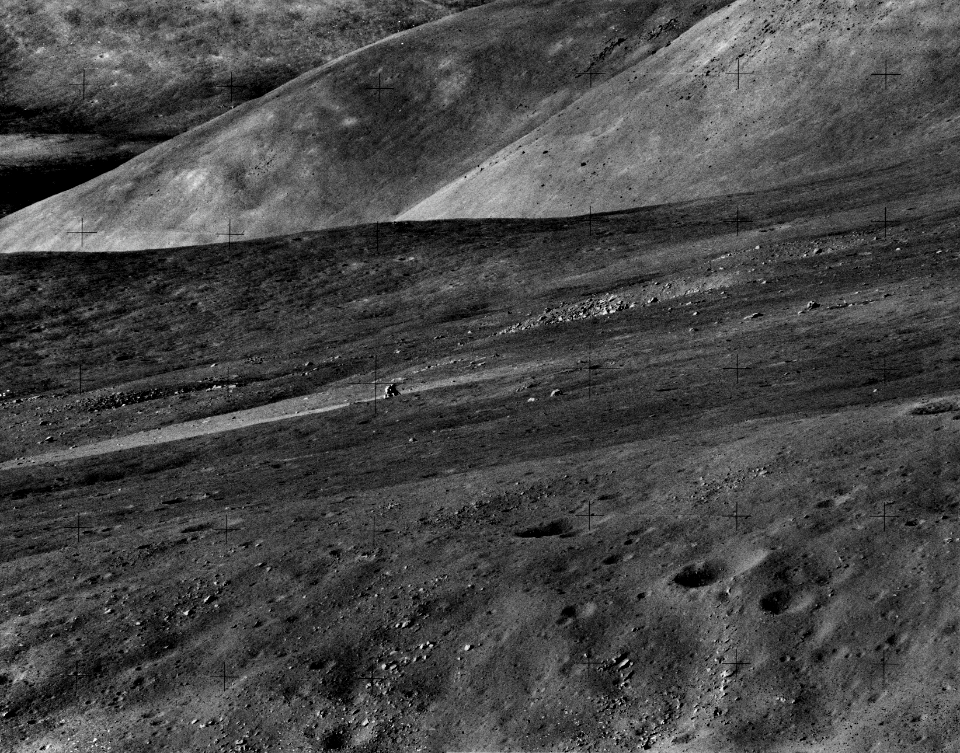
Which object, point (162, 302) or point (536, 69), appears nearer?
point (162, 302)

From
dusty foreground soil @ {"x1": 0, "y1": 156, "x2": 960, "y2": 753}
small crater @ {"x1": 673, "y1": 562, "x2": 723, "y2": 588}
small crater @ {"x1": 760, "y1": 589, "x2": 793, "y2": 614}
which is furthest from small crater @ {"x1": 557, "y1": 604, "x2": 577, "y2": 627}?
small crater @ {"x1": 760, "y1": 589, "x2": 793, "y2": 614}

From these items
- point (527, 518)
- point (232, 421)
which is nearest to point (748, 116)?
point (232, 421)

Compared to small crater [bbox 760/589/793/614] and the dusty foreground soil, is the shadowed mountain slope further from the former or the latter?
small crater [bbox 760/589/793/614]

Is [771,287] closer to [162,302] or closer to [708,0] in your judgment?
[162,302]

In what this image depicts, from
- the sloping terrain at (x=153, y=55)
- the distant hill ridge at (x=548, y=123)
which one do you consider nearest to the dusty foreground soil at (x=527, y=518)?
the distant hill ridge at (x=548, y=123)

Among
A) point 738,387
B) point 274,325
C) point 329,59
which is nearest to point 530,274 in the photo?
point 274,325

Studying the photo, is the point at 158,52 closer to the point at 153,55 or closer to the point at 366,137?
the point at 153,55
